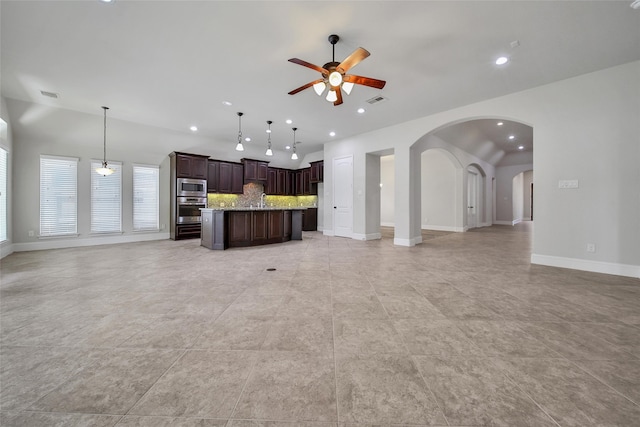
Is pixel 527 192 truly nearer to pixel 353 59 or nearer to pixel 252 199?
pixel 252 199

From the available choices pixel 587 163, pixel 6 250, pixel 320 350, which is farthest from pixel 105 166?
pixel 587 163

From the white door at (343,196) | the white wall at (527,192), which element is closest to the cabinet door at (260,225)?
the white door at (343,196)

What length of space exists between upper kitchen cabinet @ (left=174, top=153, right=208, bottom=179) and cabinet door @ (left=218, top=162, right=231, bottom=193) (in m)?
0.54

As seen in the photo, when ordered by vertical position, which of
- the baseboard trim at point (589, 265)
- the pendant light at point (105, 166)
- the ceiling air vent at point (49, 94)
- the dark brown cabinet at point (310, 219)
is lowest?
the baseboard trim at point (589, 265)

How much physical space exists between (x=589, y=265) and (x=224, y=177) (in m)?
9.39

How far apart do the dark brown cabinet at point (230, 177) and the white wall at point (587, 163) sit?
24.9ft

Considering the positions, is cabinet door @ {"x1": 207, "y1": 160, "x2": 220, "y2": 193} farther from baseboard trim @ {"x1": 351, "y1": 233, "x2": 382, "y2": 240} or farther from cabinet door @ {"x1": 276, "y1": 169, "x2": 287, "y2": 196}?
baseboard trim @ {"x1": 351, "y1": 233, "x2": 382, "y2": 240}

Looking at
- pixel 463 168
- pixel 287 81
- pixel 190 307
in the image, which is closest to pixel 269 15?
pixel 287 81

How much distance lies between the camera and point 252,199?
9.64 metres

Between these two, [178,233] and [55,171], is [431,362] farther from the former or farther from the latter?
[55,171]

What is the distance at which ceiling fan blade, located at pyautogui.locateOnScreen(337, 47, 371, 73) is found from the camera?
8.66ft

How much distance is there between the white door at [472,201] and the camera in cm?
1041

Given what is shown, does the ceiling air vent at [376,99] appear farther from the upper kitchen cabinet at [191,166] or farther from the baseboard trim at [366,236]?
the upper kitchen cabinet at [191,166]

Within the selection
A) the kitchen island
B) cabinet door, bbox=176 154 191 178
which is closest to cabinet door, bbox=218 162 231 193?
cabinet door, bbox=176 154 191 178
